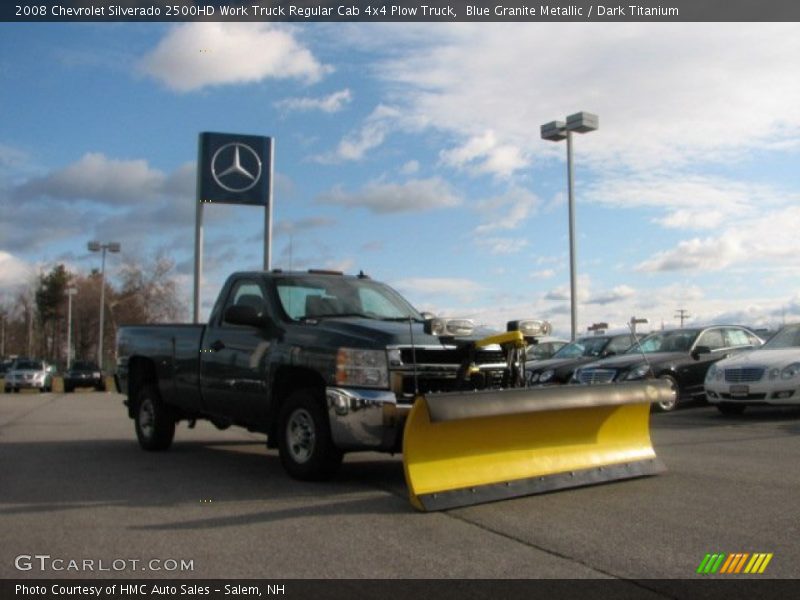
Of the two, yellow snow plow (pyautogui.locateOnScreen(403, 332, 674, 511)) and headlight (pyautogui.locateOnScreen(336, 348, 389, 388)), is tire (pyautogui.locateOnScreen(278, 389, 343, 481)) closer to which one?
headlight (pyautogui.locateOnScreen(336, 348, 389, 388))

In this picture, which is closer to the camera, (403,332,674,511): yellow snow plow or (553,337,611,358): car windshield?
(403,332,674,511): yellow snow plow

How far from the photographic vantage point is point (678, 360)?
1534cm

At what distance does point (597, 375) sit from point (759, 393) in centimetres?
302

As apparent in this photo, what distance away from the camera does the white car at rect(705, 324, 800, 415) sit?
12.8 meters

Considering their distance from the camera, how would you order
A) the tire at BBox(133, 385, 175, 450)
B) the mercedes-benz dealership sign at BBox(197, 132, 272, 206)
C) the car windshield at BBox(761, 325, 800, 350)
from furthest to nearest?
the mercedes-benz dealership sign at BBox(197, 132, 272, 206), the car windshield at BBox(761, 325, 800, 350), the tire at BBox(133, 385, 175, 450)

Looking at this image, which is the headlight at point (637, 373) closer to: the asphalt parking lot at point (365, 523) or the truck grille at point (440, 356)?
the asphalt parking lot at point (365, 523)

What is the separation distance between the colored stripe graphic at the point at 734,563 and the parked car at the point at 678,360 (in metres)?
9.44

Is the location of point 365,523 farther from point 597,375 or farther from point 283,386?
point 597,375

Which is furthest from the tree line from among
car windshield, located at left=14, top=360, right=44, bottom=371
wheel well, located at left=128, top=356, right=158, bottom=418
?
wheel well, located at left=128, top=356, right=158, bottom=418

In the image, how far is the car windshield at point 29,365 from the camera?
34.2 metres

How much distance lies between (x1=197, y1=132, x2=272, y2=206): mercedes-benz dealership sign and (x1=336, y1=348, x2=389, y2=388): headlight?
12.1 m

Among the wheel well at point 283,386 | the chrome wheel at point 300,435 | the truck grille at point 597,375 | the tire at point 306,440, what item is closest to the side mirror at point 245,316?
the wheel well at point 283,386

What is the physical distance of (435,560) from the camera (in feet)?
15.9
